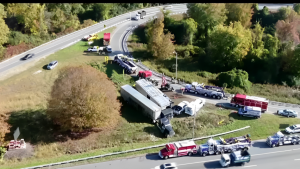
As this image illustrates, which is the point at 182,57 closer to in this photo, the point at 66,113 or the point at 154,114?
the point at 154,114

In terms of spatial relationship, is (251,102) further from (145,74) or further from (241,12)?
(241,12)

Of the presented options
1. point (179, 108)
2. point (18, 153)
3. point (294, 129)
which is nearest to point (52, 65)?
point (18, 153)

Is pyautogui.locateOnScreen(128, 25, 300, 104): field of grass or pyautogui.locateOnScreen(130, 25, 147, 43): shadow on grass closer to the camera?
pyautogui.locateOnScreen(128, 25, 300, 104): field of grass

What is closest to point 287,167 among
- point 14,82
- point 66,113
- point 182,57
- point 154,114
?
point 154,114

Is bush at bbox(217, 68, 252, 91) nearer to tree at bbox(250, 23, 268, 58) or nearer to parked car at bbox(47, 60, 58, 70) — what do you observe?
tree at bbox(250, 23, 268, 58)

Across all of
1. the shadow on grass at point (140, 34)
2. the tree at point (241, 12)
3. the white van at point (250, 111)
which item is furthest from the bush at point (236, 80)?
the shadow on grass at point (140, 34)

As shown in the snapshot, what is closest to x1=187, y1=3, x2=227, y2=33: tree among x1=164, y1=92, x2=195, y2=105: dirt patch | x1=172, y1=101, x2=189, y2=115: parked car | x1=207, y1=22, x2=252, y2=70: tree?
x1=207, y1=22, x2=252, y2=70: tree

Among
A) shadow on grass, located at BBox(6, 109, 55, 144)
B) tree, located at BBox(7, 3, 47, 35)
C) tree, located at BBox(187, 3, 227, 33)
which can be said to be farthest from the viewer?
tree, located at BBox(187, 3, 227, 33)
